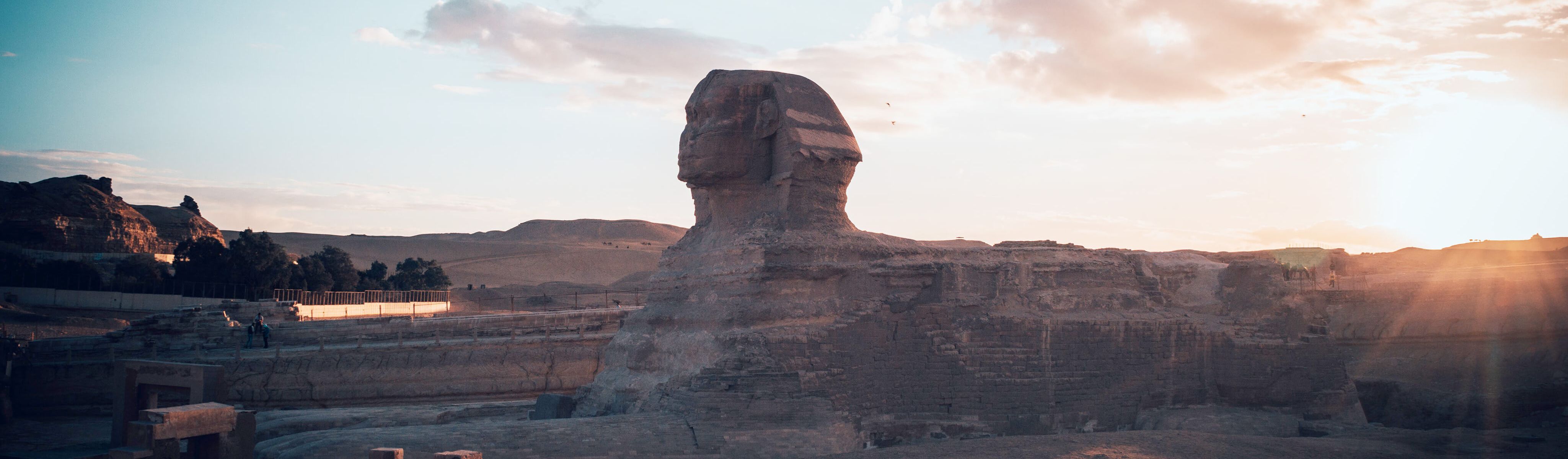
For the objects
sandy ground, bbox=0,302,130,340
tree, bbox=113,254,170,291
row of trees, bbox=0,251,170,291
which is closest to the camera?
sandy ground, bbox=0,302,130,340

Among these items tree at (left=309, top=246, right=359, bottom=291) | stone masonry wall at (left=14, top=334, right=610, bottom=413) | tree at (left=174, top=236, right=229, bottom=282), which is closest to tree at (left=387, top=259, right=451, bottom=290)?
tree at (left=309, top=246, right=359, bottom=291)

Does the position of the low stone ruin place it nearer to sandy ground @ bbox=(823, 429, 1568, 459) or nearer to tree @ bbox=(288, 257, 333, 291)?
sandy ground @ bbox=(823, 429, 1568, 459)

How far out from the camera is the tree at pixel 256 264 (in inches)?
1158

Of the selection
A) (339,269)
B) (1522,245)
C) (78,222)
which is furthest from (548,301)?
(1522,245)

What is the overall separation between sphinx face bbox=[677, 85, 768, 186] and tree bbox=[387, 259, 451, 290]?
91.7 ft

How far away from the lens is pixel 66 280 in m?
27.5

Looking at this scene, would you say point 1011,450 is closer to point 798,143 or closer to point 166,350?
point 798,143

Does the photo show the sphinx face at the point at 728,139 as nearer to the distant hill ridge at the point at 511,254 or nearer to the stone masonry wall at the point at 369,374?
the stone masonry wall at the point at 369,374

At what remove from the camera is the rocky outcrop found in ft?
118

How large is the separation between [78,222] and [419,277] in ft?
46.3

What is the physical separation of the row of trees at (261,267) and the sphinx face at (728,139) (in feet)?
77.3

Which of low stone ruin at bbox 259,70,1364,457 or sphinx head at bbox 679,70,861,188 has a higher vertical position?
sphinx head at bbox 679,70,861,188

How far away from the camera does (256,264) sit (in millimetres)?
29562

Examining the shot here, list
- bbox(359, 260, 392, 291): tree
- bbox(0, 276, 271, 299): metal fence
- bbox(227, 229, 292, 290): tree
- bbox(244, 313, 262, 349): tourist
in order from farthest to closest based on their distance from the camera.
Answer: bbox(359, 260, 392, 291): tree → bbox(227, 229, 292, 290): tree → bbox(0, 276, 271, 299): metal fence → bbox(244, 313, 262, 349): tourist
